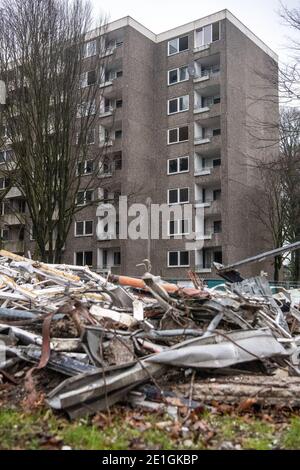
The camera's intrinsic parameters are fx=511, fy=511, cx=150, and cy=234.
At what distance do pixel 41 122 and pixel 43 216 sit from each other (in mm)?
3817

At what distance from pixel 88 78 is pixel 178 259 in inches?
593

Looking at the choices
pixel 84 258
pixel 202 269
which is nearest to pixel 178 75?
pixel 202 269

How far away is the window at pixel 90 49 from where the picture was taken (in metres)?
21.7

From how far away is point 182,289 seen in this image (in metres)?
6.76

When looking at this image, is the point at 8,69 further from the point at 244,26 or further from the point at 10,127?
the point at 244,26

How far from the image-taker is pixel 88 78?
2223 centimetres

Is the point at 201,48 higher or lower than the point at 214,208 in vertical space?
higher

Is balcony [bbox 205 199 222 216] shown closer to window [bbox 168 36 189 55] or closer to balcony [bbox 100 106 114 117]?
balcony [bbox 100 106 114 117]

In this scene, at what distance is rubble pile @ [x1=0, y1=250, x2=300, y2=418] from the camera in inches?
179

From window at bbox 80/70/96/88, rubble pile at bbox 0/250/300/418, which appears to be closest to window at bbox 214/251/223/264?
window at bbox 80/70/96/88

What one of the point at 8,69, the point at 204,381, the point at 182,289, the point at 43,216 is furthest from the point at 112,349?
the point at 8,69

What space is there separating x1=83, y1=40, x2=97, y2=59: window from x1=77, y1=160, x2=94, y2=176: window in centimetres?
449

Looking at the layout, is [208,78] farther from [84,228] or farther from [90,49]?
[90,49]

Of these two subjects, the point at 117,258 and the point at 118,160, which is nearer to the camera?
the point at 117,258
